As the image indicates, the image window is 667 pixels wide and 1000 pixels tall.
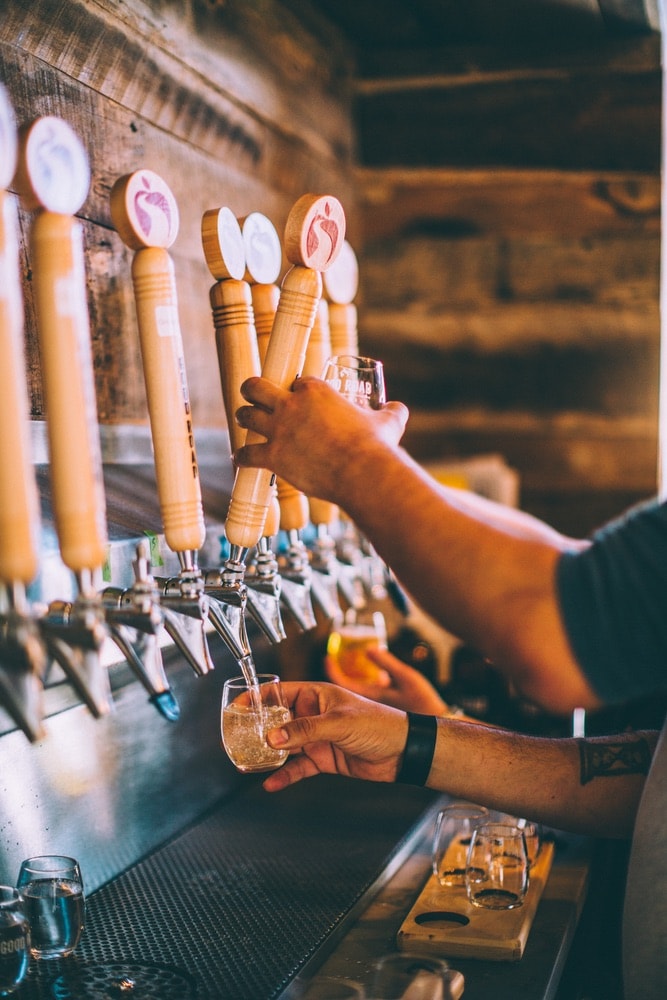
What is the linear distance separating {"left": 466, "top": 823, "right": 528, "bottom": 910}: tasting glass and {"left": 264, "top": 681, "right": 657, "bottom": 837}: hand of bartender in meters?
0.11

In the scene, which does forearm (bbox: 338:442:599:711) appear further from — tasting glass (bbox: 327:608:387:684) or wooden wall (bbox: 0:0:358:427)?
tasting glass (bbox: 327:608:387:684)

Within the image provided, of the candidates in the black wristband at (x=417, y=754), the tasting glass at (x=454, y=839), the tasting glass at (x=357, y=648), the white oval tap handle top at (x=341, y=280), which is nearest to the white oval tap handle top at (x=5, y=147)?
the white oval tap handle top at (x=341, y=280)

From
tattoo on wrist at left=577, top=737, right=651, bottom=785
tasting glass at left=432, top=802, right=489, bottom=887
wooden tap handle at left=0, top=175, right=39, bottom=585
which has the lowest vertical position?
tasting glass at left=432, top=802, right=489, bottom=887

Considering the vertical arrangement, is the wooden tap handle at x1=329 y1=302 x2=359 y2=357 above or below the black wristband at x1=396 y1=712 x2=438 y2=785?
above

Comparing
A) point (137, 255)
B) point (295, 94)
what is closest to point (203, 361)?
point (295, 94)

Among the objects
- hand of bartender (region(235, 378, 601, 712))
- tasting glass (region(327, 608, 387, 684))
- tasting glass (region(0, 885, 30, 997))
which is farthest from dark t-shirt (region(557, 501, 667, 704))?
tasting glass (region(327, 608, 387, 684))

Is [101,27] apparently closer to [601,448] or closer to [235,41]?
[235,41]

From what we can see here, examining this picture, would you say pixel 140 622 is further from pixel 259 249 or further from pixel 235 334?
pixel 259 249

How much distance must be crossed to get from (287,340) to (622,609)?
0.51 meters

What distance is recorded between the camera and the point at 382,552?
1.19 m

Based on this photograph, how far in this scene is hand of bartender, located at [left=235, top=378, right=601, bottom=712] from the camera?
3.73 ft

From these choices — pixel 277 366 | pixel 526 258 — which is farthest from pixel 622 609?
pixel 526 258

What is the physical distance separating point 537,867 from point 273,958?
0.57m

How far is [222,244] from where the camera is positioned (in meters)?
1.32
